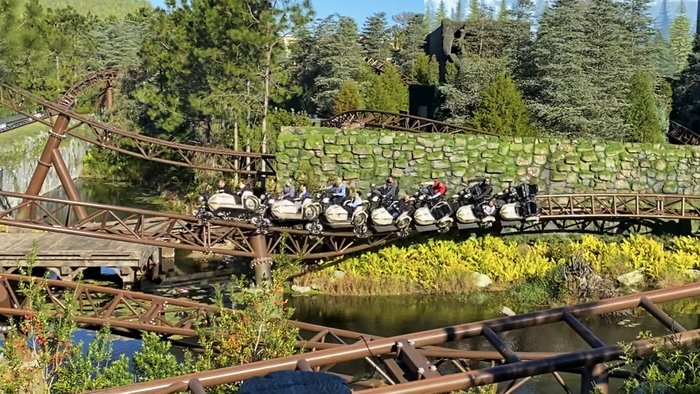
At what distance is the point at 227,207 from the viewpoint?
36.5 feet

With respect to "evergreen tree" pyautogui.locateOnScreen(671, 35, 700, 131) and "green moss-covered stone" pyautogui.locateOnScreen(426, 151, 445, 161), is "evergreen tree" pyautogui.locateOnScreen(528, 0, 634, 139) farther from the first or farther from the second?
"green moss-covered stone" pyautogui.locateOnScreen(426, 151, 445, 161)

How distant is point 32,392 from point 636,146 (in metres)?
12.9

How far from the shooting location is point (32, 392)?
4.91m

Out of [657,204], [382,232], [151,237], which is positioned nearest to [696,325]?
[657,204]

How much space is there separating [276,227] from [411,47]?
29307 millimetres

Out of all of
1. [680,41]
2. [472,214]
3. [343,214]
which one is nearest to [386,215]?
[343,214]

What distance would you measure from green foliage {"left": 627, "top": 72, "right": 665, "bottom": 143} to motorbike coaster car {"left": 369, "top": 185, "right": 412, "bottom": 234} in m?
10.7

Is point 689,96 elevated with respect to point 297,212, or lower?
elevated

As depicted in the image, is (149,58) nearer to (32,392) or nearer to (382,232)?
(382,232)

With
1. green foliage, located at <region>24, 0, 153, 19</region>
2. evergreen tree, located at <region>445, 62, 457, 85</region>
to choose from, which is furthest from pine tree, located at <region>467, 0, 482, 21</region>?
green foliage, located at <region>24, 0, 153, 19</region>

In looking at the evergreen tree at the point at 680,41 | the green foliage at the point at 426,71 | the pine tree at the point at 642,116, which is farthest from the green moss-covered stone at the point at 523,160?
the evergreen tree at the point at 680,41

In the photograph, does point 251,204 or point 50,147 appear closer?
point 251,204

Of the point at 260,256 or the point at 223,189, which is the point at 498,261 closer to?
the point at 260,256

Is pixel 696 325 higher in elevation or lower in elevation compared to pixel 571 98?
lower
